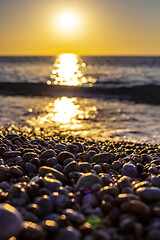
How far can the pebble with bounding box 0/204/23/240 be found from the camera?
1.64 m

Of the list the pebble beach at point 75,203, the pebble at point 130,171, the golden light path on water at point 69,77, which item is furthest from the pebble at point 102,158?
the golden light path on water at point 69,77

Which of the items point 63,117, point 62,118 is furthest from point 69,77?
point 62,118

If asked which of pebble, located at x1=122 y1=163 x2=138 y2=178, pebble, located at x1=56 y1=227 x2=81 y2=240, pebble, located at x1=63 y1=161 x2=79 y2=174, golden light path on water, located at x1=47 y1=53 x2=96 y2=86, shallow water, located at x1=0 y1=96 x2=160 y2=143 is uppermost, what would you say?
golden light path on water, located at x1=47 y1=53 x2=96 y2=86

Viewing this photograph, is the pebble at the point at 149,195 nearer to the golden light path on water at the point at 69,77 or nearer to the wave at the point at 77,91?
the wave at the point at 77,91

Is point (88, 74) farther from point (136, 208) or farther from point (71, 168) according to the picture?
point (136, 208)

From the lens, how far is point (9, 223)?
1649mm

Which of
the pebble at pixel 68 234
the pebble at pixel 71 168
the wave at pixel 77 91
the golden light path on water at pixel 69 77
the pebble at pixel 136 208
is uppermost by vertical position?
the golden light path on water at pixel 69 77

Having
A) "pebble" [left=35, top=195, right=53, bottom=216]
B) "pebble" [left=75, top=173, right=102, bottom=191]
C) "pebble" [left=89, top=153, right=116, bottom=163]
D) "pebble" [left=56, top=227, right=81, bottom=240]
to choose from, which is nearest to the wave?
"pebble" [left=89, top=153, right=116, bottom=163]

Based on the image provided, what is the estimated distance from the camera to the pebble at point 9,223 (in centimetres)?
164

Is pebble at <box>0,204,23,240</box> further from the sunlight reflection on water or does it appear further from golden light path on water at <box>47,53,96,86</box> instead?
golden light path on water at <box>47,53,96,86</box>

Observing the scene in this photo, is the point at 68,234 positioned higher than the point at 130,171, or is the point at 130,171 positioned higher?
the point at 130,171

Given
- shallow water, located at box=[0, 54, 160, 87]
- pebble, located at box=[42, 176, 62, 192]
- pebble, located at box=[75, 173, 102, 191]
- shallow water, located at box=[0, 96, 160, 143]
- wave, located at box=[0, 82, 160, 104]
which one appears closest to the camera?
pebble, located at box=[42, 176, 62, 192]

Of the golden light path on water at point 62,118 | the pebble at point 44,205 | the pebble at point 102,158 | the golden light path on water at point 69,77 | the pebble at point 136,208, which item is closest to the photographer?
the pebble at point 136,208

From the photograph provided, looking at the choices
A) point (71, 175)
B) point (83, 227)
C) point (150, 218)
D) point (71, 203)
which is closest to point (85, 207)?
point (71, 203)
